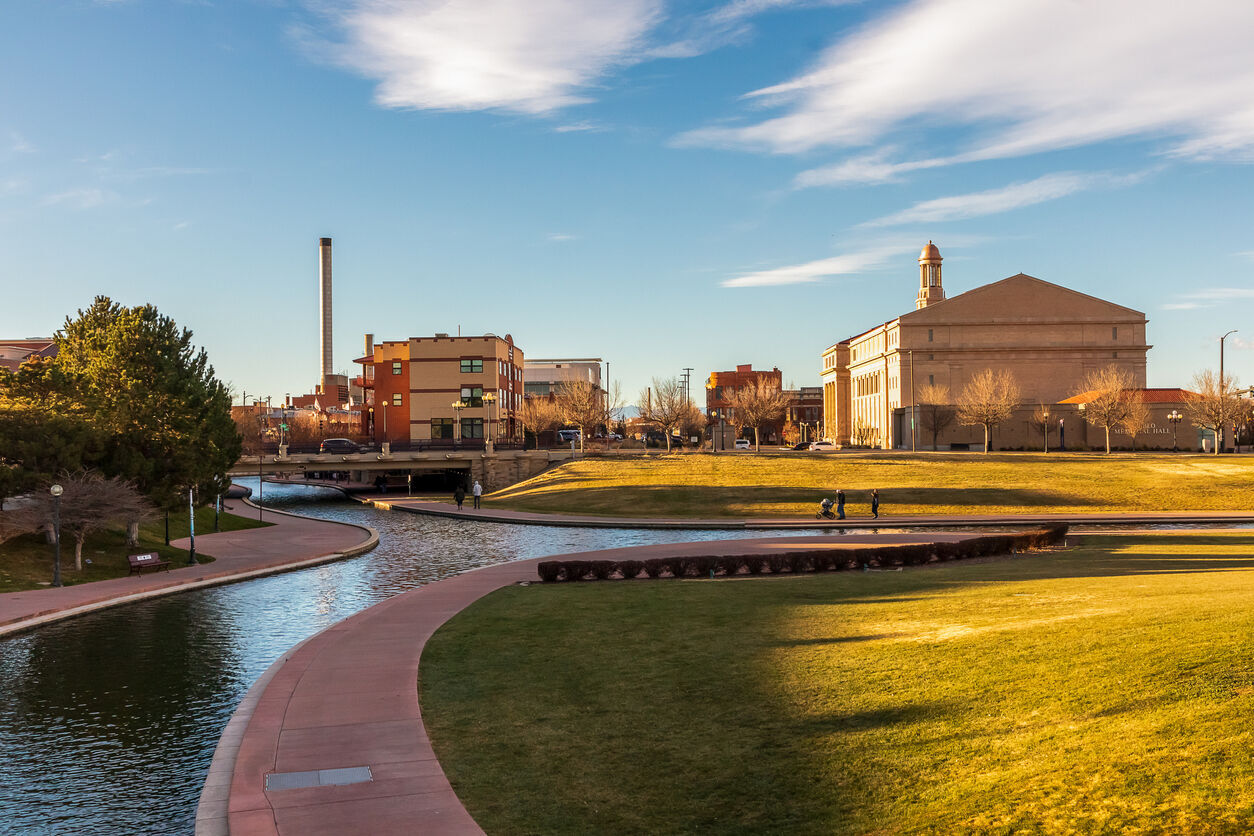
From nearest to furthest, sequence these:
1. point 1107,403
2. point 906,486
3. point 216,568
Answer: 1. point 216,568
2. point 906,486
3. point 1107,403

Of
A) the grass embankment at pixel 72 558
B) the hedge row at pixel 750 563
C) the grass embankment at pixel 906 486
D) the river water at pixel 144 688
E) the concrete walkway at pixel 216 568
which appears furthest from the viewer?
the grass embankment at pixel 906 486

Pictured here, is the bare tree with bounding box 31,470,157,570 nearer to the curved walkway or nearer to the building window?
the curved walkway

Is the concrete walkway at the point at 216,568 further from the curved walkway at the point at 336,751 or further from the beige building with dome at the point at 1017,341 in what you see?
the beige building with dome at the point at 1017,341

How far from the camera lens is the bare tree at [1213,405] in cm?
7012

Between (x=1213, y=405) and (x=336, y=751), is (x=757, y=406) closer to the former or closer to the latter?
(x=1213, y=405)

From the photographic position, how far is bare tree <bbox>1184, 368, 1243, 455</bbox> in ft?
230

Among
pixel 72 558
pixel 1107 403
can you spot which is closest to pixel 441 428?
pixel 1107 403

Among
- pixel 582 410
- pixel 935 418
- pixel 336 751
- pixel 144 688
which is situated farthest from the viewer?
pixel 582 410

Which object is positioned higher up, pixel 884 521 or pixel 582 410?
pixel 582 410

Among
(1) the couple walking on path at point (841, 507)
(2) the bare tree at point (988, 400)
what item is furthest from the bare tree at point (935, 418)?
(1) the couple walking on path at point (841, 507)

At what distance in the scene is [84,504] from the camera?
2831cm

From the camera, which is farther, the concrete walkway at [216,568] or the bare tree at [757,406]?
the bare tree at [757,406]

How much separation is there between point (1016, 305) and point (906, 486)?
189 feet

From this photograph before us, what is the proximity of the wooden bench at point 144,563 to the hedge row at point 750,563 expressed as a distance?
13332 mm
